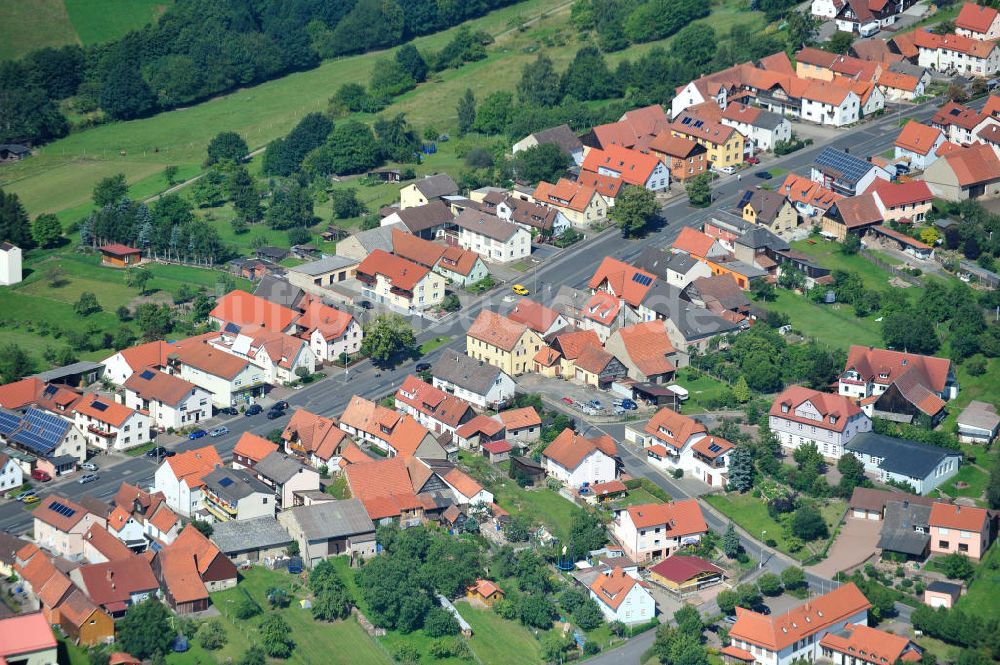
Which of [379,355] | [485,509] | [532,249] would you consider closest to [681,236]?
[532,249]

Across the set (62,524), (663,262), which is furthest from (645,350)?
(62,524)

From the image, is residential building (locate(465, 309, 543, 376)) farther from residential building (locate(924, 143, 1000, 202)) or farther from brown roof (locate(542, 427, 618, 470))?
residential building (locate(924, 143, 1000, 202))

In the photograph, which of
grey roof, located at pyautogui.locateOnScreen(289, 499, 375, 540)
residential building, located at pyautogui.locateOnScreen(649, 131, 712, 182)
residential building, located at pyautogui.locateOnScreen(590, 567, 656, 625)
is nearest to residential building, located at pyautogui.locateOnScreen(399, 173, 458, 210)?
residential building, located at pyautogui.locateOnScreen(649, 131, 712, 182)

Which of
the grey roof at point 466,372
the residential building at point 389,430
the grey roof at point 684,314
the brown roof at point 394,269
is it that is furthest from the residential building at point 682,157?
the residential building at point 389,430

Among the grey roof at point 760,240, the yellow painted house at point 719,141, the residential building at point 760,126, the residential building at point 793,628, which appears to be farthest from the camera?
the residential building at point 760,126

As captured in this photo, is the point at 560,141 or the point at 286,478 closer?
the point at 286,478

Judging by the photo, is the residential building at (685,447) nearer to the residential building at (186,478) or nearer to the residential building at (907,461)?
the residential building at (907,461)

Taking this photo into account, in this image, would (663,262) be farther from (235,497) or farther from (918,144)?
(235,497)
